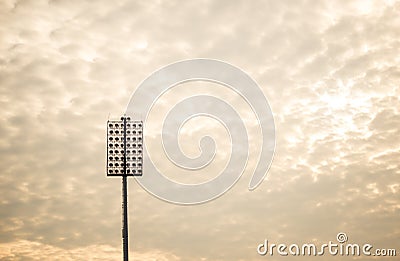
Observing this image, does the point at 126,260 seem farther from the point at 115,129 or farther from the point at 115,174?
the point at 115,129

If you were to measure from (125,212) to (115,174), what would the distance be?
4553 millimetres

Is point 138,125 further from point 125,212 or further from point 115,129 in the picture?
point 125,212

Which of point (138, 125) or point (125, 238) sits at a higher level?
point (138, 125)

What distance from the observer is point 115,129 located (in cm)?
5609

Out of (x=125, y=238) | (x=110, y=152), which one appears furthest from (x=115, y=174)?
(x=125, y=238)

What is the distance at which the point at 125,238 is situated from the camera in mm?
53375

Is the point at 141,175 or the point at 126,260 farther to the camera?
the point at 141,175

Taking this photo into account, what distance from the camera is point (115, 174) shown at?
56.8 meters

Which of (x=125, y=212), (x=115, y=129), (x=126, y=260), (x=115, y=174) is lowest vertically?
(x=126, y=260)

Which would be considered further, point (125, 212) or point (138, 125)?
point (138, 125)

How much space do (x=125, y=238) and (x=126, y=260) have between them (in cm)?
188

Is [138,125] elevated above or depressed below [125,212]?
above

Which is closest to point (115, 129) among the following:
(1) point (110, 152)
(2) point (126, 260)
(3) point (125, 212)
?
(1) point (110, 152)

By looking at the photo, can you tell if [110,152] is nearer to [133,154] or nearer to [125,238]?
[133,154]
